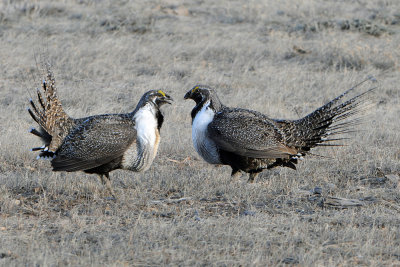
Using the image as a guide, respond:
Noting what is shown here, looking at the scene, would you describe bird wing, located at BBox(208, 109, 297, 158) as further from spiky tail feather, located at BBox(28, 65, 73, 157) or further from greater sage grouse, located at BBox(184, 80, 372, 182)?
spiky tail feather, located at BBox(28, 65, 73, 157)

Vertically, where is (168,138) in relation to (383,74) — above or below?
below

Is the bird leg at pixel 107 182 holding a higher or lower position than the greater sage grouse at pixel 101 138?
lower

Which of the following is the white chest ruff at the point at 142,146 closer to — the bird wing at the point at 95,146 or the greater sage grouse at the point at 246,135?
the bird wing at the point at 95,146

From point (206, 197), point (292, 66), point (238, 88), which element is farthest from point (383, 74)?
point (206, 197)

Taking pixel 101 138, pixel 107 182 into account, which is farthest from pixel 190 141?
pixel 101 138

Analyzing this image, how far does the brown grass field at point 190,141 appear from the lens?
3.89 m

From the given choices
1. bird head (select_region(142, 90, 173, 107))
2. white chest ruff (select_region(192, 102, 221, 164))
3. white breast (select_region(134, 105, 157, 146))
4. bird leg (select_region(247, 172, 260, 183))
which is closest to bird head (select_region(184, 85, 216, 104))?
white chest ruff (select_region(192, 102, 221, 164))

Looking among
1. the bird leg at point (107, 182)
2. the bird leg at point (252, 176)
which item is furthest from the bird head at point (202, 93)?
the bird leg at point (107, 182)

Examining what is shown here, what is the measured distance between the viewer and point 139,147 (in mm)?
5250

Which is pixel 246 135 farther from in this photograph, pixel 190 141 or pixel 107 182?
pixel 190 141

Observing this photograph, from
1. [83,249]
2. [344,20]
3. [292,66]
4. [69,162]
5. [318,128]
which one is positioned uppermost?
[344,20]

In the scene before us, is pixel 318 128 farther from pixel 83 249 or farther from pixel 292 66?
pixel 292 66

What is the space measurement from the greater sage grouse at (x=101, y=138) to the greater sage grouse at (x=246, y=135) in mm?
427

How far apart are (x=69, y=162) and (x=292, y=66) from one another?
5784 millimetres
